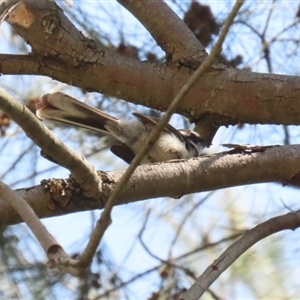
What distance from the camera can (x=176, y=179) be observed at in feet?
4.65

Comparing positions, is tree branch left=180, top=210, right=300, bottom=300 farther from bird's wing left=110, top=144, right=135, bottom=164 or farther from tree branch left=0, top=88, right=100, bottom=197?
bird's wing left=110, top=144, right=135, bottom=164

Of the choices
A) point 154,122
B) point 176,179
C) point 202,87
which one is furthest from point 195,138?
point 176,179

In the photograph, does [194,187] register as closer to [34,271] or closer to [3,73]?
[3,73]

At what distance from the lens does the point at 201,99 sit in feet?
5.41

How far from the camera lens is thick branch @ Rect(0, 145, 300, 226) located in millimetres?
1241

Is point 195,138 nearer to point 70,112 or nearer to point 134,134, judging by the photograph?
point 134,134

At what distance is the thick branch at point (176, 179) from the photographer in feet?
4.07

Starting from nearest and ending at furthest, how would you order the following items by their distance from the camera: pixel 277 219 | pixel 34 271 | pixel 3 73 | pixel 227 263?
pixel 227 263
pixel 277 219
pixel 3 73
pixel 34 271

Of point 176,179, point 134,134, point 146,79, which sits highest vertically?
point 134,134

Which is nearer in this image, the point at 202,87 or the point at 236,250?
the point at 236,250

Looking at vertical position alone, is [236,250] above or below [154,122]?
below

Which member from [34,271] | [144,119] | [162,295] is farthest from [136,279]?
[144,119]

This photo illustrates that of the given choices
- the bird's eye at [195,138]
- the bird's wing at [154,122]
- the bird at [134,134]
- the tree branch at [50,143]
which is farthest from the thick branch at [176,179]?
the bird's wing at [154,122]

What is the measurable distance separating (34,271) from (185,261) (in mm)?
516
